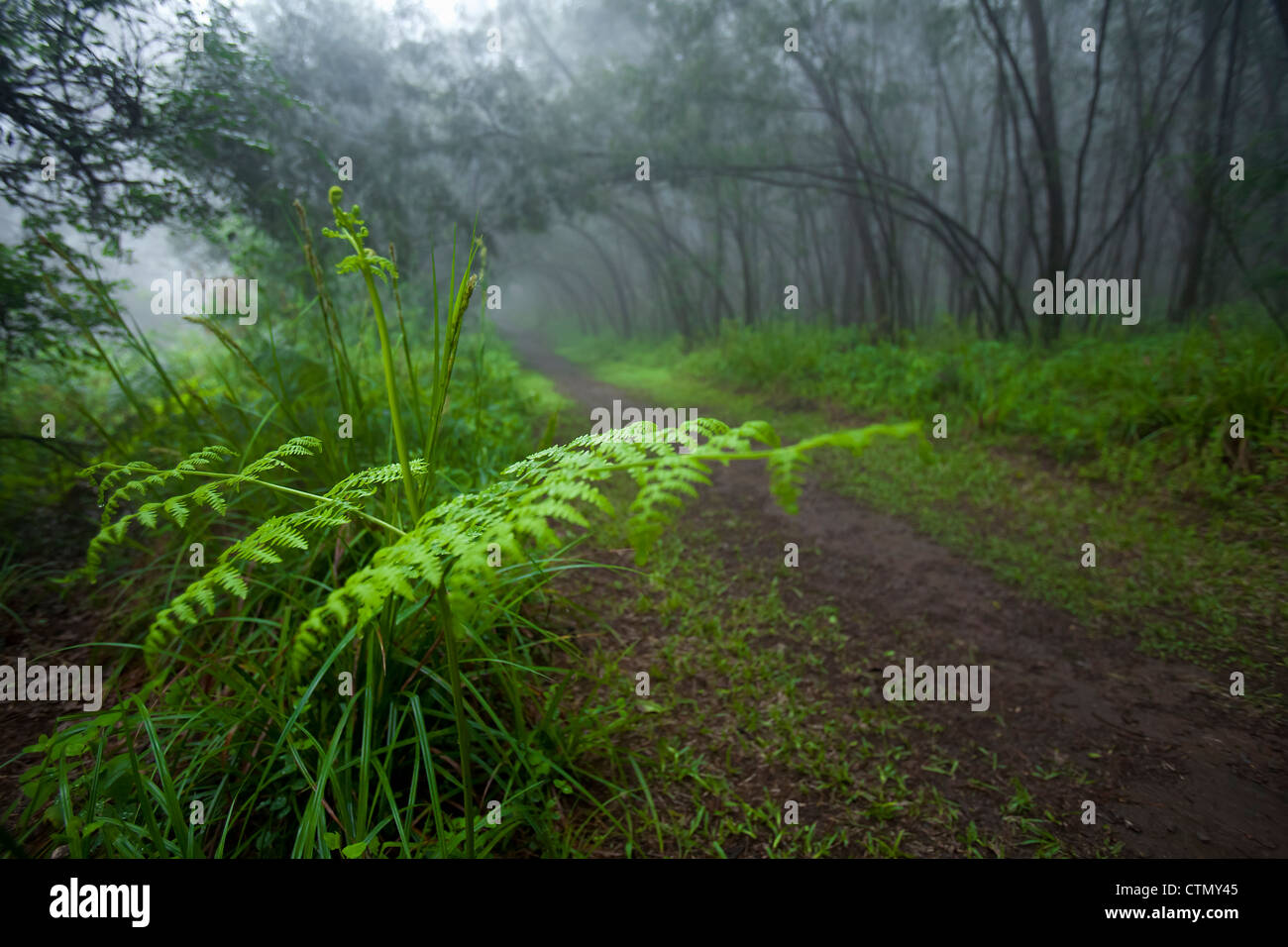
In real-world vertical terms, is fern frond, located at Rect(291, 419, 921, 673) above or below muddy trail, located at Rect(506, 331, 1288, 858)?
above

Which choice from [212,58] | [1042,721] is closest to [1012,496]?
[1042,721]

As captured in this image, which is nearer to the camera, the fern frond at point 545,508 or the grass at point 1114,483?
the fern frond at point 545,508

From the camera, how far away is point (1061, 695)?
89.9 inches

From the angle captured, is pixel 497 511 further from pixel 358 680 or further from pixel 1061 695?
pixel 1061 695

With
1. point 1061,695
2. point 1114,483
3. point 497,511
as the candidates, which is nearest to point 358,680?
point 497,511

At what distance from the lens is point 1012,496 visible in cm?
413

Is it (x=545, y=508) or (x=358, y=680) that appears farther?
(x=358, y=680)

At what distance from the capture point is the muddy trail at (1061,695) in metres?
1.71

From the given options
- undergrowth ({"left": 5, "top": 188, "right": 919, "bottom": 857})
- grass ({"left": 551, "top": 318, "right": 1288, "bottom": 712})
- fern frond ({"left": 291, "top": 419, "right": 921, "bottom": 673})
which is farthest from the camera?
grass ({"left": 551, "top": 318, "right": 1288, "bottom": 712})

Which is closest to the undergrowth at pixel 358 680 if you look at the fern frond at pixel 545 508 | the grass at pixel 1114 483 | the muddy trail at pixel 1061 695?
the fern frond at pixel 545 508

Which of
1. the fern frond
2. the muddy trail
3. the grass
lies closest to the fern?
the fern frond

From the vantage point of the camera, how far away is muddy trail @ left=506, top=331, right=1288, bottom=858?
5.63 feet

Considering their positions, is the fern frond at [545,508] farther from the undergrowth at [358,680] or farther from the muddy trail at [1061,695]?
the muddy trail at [1061,695]

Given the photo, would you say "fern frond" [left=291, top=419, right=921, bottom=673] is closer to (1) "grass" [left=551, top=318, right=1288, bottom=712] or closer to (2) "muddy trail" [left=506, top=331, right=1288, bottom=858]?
(2) "muddy trail" [left=506, top=331, right=1288, bottom=858]
